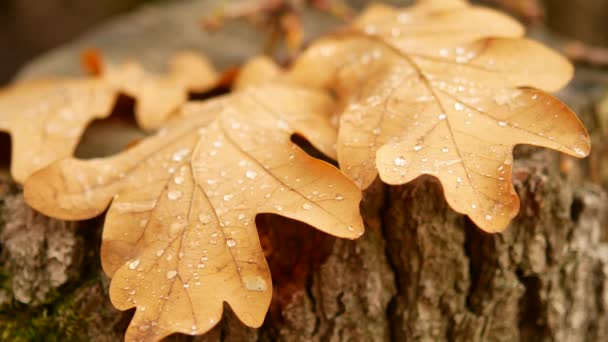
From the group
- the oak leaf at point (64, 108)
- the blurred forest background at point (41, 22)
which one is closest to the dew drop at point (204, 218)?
the oak leaf at point (64, 108)

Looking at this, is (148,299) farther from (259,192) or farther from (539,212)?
A: (539,212)

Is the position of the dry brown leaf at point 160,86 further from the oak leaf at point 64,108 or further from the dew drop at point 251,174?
the dew drop at point 251,174

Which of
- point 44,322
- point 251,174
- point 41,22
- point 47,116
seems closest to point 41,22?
point 41,22

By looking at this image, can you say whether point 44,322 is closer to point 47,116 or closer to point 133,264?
point 133,264

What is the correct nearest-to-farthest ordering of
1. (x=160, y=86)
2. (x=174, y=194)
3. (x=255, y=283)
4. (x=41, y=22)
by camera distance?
1. (x=255, y=283)
2. (x=174, y=194)
3. (x=160, y=86)
4. (x=41, y=22)

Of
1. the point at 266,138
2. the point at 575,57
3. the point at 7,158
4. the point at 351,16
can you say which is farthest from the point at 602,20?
the point at 7,158

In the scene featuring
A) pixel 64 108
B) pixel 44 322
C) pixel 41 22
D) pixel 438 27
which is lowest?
pixel 41 22

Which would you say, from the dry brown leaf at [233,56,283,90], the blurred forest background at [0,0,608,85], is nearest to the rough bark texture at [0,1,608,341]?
the dry brown leaf at [233,56,283,90]
